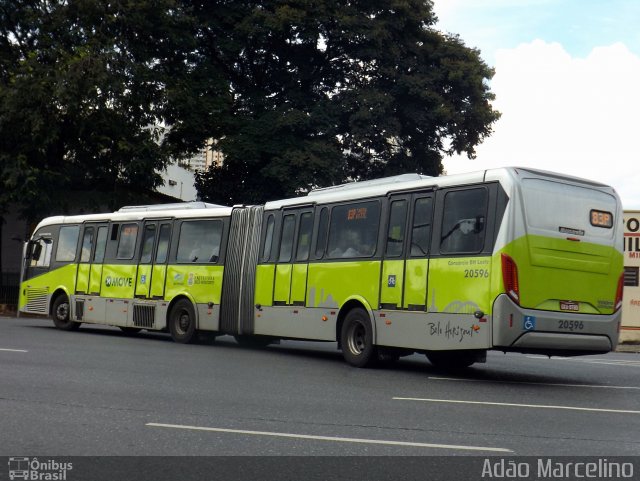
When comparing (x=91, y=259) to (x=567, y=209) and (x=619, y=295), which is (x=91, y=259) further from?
(x=619, y=295)

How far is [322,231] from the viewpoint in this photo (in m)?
17.2

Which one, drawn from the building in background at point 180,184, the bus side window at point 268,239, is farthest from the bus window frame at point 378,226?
the building in background at point 180,184

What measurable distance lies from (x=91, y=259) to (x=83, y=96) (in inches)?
400

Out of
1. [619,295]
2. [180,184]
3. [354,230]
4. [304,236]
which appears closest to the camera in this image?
[619,295]

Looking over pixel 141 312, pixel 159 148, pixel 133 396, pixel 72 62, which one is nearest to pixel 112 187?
pixel 159 148

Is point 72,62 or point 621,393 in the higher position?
point 72,62

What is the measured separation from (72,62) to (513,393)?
23984 mm

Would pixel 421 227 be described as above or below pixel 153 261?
above

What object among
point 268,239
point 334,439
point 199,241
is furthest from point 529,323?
point 199,241

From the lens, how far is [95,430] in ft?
26.5
